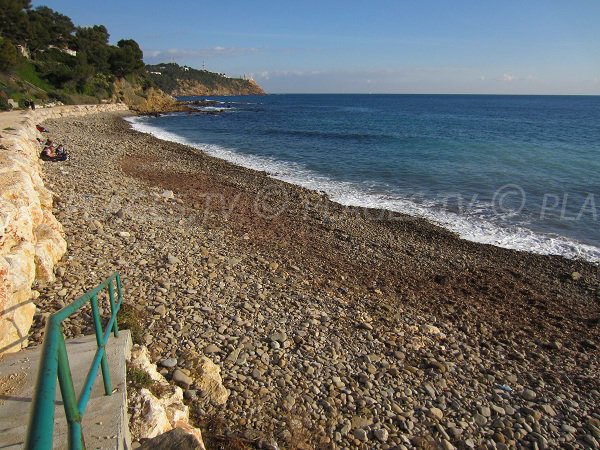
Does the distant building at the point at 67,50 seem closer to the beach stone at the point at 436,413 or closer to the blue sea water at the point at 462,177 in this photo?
the blue sea water at the point at 462,177

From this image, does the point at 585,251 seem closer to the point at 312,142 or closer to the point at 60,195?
the point at 60,195

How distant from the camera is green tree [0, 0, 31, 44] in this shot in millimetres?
53781

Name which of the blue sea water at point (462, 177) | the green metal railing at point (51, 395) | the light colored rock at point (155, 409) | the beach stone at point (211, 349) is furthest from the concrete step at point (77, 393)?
the blue sea water at point (462, 177)

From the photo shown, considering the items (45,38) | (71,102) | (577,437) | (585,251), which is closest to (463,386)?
(577,437)

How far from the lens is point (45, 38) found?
62.4 meters

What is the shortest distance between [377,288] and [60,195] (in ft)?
32.9

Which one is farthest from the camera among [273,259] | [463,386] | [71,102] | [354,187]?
→ [71,102]

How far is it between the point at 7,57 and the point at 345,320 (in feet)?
164

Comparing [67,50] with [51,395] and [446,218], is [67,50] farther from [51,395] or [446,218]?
[51,395]

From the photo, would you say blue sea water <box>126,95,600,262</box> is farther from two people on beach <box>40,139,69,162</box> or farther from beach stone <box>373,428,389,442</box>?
two people on beach <box>40,139,69,162</box>

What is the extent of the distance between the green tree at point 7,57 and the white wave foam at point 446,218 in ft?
110

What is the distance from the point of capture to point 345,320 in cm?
773

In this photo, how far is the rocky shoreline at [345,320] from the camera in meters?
5.52

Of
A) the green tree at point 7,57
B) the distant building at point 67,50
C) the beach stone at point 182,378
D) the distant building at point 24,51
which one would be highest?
the distant building at point 67,50
